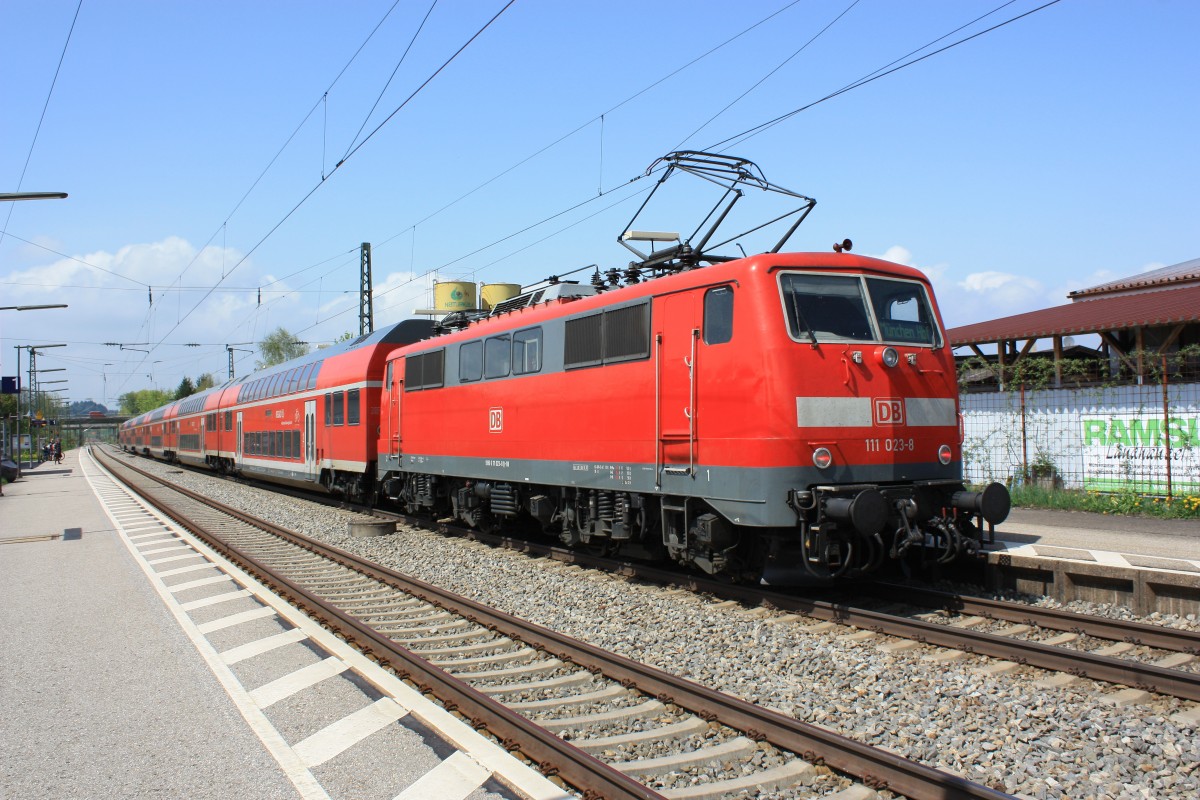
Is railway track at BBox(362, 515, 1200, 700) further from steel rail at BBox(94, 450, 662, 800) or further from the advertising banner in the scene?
the advertising banner

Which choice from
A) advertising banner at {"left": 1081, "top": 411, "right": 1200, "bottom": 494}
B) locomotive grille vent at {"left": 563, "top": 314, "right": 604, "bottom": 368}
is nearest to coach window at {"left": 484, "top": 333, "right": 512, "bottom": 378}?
locomotive grille vent at {"left": 563, "top": 314, "right": 604, "bottom": 368}

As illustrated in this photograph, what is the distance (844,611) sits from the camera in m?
8.11

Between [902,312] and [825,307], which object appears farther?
[902,312]

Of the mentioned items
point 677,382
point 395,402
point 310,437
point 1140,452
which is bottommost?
point 1140,452

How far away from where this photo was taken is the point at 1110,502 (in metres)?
14.3

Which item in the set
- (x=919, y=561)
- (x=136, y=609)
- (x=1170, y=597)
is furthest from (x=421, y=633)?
(x=1170, y=597)

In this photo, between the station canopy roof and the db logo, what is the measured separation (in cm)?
740

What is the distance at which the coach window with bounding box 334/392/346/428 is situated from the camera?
792 inches

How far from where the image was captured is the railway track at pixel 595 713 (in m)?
4.55

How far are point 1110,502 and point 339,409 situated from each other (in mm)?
15519

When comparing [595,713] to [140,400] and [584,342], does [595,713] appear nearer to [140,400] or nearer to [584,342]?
[584,342]

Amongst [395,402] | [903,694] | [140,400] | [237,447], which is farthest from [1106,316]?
[140,400]

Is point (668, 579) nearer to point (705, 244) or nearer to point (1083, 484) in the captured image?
point (705, 244)

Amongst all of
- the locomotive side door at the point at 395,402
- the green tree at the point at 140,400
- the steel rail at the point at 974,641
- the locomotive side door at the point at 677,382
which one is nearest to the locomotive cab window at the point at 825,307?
the locomotive side door at the point at 677,382
